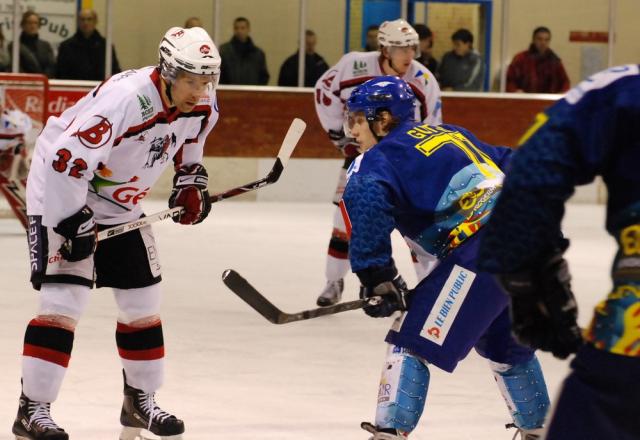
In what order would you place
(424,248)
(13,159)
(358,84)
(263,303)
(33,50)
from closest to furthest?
1. (424,248)
2. (263,303)
3. (358,84)
4. (13,159)
5. (33,50)

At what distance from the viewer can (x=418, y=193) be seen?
2834 millimetres

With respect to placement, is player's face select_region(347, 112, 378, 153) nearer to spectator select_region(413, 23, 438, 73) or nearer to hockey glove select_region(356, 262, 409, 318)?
hockey glove select_region(356, 262, 409, 318)

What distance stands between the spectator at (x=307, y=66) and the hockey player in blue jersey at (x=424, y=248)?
7.08 meters

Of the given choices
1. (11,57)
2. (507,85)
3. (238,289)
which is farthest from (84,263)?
(507,85)

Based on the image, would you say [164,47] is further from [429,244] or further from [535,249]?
[535,249]

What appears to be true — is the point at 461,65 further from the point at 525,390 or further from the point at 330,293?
the point at 525,390

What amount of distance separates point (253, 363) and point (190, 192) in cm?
97

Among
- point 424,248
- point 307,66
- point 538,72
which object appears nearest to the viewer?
point 424,248

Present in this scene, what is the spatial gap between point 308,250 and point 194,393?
10.7 feet

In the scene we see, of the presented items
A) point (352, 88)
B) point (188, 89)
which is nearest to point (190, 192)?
point (188, 89)

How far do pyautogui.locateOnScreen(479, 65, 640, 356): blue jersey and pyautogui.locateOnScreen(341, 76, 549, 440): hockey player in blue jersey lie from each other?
95 cm

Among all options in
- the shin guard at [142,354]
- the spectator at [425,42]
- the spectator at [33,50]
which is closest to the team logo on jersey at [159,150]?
the shin guard at [142,354]

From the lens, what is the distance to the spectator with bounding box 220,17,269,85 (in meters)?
9.70

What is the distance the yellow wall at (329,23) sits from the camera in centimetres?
982
